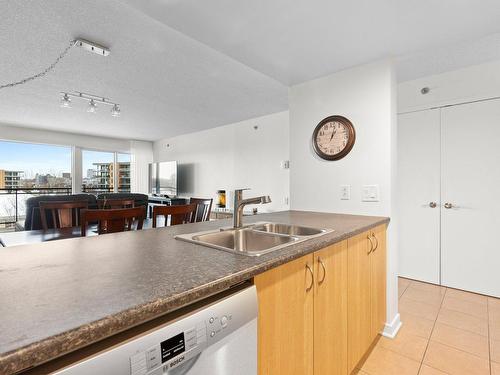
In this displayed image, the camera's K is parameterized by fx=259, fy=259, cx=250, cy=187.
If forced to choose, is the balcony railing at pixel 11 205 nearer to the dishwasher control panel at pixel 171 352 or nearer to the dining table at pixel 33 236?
the dining table at pixel 33 236

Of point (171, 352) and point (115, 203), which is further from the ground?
point (115, 203)

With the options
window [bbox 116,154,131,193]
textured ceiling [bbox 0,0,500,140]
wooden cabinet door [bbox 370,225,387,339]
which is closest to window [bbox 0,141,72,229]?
window [bbox 116,154,131,193]

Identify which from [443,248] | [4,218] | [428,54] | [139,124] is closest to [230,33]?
[428,54]

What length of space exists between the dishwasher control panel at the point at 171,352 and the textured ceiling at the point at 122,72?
76.2 inches

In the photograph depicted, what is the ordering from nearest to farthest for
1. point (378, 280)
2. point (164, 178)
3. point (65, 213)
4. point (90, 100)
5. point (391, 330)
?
point (378, 280) < point (391, 330) < point (65, 213) < point (90, 100) < point (164, 178)

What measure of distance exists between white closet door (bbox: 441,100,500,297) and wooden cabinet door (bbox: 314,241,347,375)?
2124mm

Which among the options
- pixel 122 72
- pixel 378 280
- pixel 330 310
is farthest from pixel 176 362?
pixel 122 72

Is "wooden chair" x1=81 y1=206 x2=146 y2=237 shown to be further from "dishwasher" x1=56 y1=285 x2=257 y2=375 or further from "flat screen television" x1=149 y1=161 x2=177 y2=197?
"flat screen television" x1=149 y1=161 x2=177 y2=197

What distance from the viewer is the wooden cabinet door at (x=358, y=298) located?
1380mm

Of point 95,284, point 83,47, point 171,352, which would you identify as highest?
point 83,47

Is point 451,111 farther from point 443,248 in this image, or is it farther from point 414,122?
point 443,248

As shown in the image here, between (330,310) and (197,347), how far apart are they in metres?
0.78

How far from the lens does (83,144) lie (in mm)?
6105

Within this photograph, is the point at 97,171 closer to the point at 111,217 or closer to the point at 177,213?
the point at 177,213
